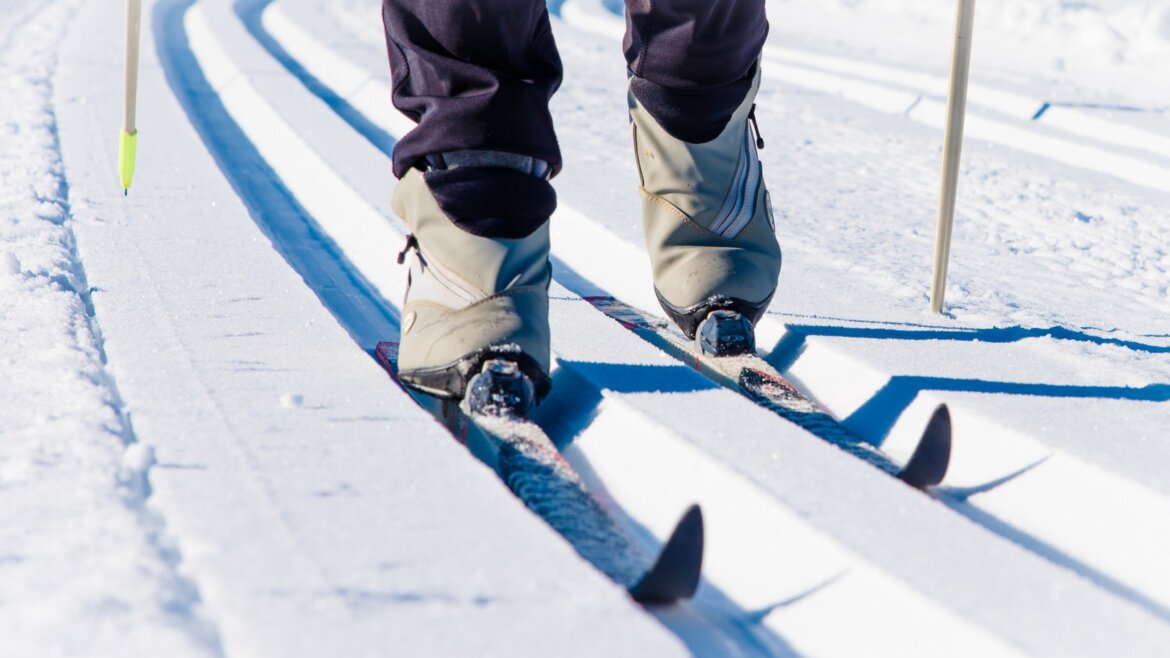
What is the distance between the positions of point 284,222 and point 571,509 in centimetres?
185

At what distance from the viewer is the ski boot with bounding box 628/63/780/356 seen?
78.8 inches

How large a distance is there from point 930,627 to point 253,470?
2.29ft

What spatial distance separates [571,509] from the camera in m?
1.41

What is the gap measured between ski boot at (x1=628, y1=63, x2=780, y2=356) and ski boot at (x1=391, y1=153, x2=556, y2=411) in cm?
30

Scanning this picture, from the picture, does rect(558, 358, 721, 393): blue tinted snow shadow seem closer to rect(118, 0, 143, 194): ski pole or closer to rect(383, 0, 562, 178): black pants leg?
rect(383, 0, 562, 178): black pants leg

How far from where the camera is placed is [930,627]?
43.9 inches

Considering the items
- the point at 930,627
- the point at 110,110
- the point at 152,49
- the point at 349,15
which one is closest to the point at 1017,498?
the point at 930,627

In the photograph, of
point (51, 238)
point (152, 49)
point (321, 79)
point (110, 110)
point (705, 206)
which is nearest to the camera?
point (705, 206)

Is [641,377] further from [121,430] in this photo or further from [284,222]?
[284,222]

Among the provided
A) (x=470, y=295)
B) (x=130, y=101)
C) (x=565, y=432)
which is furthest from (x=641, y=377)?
(x=130, y=101)

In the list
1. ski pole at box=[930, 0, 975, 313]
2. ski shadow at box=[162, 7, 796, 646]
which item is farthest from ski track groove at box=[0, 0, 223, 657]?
ski pole at box=[930, 0, 975, 313]

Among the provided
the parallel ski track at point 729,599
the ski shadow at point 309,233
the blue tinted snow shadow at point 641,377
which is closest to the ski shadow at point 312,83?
the ski shadow at point 309,233

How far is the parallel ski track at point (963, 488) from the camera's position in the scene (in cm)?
137

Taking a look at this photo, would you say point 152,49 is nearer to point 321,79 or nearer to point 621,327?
point 321,79
